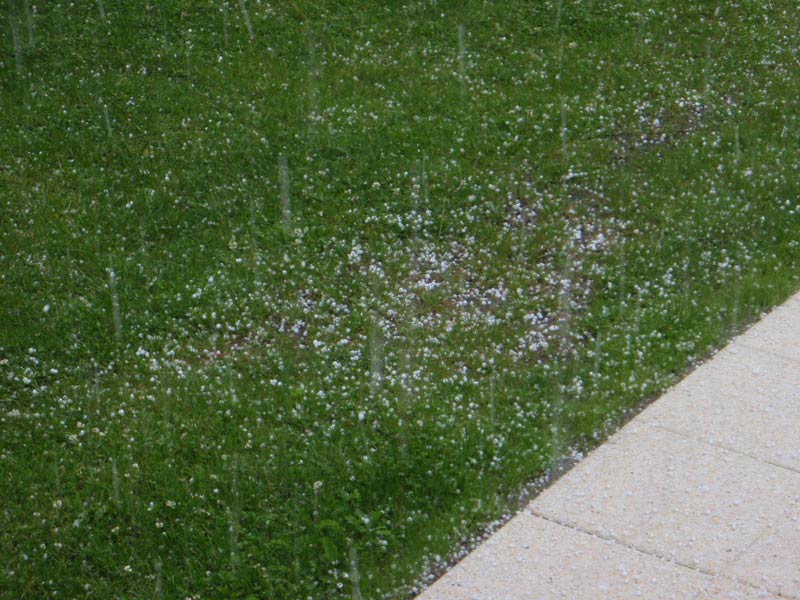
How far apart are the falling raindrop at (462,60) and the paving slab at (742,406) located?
4.23 m

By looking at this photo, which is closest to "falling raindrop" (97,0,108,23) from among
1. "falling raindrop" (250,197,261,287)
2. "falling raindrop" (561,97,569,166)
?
"falling raindrop" (250,197,261,287)

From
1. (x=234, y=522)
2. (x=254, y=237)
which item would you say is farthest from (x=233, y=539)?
(x=254, y=237)

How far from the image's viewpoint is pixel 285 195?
29.1ft

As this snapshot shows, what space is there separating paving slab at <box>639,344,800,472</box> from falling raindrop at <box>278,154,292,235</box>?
3291mm

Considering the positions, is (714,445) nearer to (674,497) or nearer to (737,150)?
(674,497)

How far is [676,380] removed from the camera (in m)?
6.88

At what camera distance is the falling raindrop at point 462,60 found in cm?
1042

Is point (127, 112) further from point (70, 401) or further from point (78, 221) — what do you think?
point (70, 401)

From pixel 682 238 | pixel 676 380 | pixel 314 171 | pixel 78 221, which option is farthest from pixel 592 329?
pixel 78 221

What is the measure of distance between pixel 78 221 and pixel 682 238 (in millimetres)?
4631

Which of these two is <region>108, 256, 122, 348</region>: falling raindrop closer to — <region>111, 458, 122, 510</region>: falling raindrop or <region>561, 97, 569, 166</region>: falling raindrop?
<region>111, 458, 122, 510</region>: falling raindrop

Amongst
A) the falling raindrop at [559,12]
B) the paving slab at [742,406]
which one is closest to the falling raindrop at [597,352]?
the paving slab at [742,406]

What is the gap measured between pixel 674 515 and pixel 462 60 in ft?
21.1

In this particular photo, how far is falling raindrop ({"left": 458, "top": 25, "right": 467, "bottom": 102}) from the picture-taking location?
10.4 m
